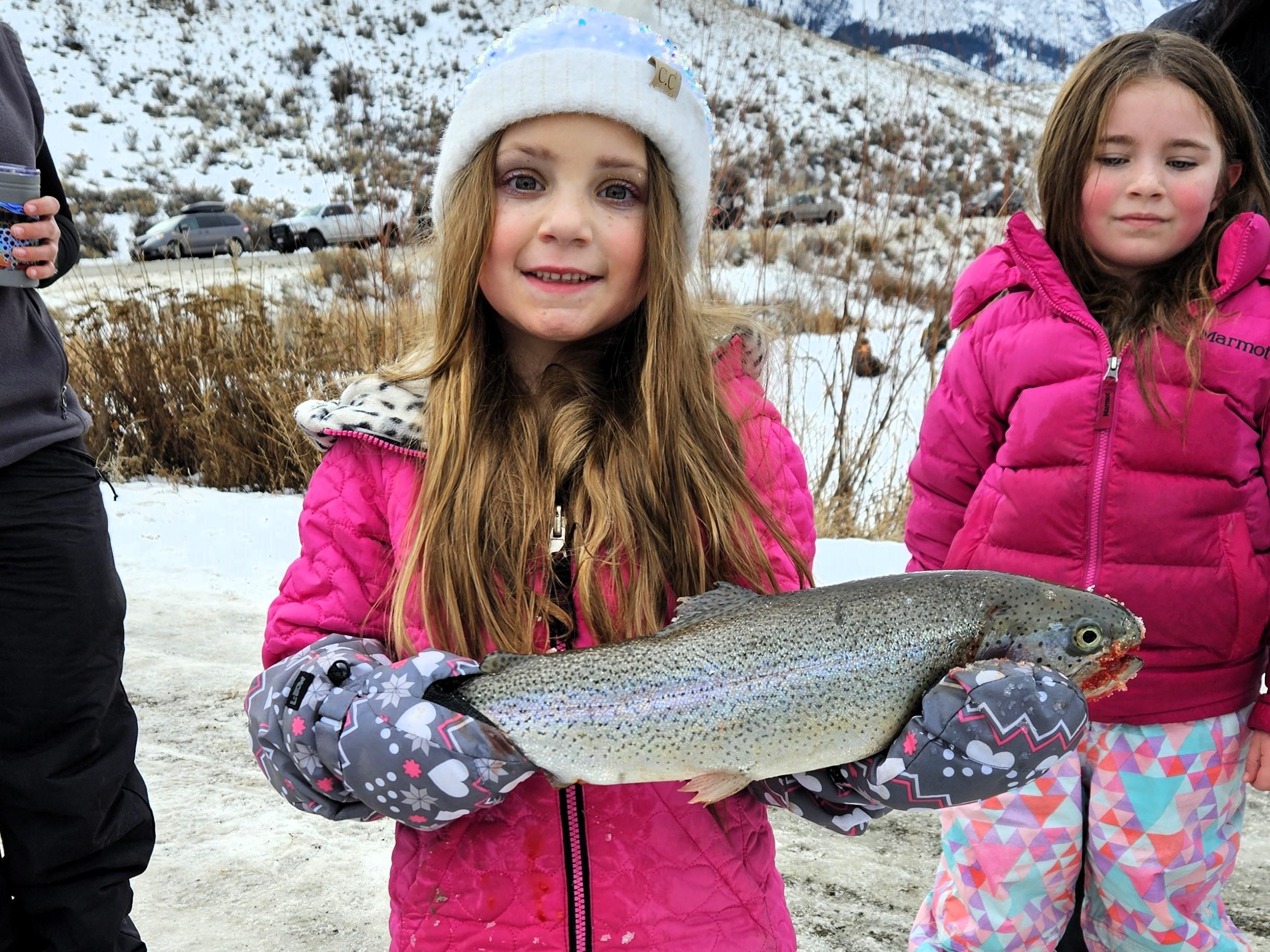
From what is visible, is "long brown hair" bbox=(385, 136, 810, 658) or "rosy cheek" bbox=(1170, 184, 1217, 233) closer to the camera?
"long brown hair" bbox=(385, 136, 810, 658)

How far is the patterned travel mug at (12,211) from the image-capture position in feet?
7.97

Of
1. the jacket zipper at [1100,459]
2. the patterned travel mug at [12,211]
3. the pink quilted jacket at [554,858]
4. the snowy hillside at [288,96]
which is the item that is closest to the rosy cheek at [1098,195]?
the jacket zipper at [1100,459]

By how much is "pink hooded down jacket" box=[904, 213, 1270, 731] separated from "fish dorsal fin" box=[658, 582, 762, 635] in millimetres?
1123

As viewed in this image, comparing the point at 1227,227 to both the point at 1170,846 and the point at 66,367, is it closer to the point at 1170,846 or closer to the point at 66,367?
the point at 1170,846

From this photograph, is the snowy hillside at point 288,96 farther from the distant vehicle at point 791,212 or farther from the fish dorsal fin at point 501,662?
the fish dorsal fin at point 501,662

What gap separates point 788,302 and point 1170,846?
547 cm

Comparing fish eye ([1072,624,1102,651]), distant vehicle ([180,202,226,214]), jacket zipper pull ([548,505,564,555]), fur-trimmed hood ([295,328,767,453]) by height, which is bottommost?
distant vehicle ([180,202,226,214])

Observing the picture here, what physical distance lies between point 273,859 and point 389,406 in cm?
194

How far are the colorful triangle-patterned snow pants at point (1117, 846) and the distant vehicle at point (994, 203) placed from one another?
1.27m

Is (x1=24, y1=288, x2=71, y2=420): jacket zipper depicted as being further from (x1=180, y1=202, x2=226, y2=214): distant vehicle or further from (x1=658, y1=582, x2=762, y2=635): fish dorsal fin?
(x1=180, y1=202, x2=226, y2=214): distant vehicle

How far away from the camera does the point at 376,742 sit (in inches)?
53.1

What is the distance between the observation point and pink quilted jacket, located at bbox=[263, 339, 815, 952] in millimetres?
1598

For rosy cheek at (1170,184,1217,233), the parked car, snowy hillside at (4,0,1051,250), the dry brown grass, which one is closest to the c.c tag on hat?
rosy cheek at (1170,184,1217,233)

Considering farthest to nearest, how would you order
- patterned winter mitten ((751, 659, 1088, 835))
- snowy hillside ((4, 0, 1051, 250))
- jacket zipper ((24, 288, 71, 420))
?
snowy hillside ((4, 0, 1051, 250))
jacket zipper ((24, 288, 71, 420))
patterned winter mitten ((751, 659, 1088, 835))
